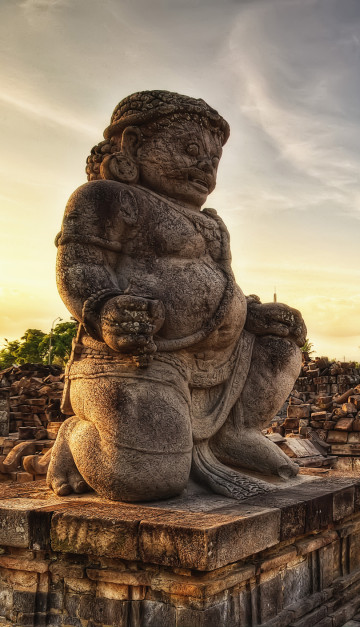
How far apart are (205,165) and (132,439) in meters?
1.85

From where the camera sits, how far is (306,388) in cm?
2067

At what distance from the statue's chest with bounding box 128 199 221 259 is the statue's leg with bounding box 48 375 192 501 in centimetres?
85

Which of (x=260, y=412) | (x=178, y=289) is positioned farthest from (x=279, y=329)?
(x=178, y=289)

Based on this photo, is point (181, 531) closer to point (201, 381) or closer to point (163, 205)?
point (201, 381)

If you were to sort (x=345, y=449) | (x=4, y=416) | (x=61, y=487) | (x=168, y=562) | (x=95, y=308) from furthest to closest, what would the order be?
(x=4, y=416), (x=345, y=449), (x=61, y=487), (x=95, y=308), (x=168, y=562)

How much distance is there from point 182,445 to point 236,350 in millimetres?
904

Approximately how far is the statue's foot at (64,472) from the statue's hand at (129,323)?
74 cm

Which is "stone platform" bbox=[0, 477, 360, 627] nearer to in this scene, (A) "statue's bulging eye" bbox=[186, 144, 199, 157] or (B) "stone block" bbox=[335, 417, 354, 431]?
(A) "statue's bulging eye" bbox=[186, 144, 199, 157]

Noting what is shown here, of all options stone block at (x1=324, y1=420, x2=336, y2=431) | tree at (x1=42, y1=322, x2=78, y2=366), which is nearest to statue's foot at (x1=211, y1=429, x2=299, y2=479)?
stone block at (x1=324, y1=420, x2=336, y2=431)

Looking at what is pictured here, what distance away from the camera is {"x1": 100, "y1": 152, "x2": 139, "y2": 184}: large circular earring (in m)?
4.09

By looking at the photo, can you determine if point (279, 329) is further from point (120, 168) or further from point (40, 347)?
point (40, 347)

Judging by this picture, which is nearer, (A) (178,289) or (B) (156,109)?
(A) (178,289)

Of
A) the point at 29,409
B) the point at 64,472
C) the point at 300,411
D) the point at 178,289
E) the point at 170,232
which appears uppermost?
the point at 170,232

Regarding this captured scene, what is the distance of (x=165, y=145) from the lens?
4.11m
